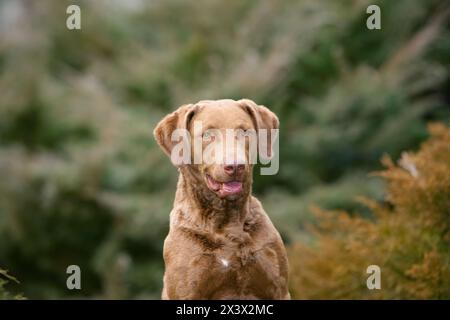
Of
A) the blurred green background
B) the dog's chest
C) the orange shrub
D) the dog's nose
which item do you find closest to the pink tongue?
the dog's nose

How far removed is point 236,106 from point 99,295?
1003 cm

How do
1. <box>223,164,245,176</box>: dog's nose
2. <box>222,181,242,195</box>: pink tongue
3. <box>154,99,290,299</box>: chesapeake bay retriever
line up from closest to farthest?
1. <box>223,164,245,176</box>: dog's nose
2. <box>222,181,242,195</box>: pink tongue
3. <box>154,99,290,299</box>: chesapeake bay retriever

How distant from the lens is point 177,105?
1738 centimetres

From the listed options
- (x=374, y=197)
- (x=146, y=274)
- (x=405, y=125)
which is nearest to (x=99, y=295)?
(x=146, y=274)

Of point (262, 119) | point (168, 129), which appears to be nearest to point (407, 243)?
point (262, 119)

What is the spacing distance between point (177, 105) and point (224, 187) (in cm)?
1233

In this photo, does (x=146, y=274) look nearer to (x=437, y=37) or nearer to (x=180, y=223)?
(x=437, y=37)

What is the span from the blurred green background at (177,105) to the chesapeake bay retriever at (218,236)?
8.52 meters

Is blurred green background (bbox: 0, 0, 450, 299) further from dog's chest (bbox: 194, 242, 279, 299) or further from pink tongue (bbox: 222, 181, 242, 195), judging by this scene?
pink tongue (bbox: 222, 181, 242, 195)

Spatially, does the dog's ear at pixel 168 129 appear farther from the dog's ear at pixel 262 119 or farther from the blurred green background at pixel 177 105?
the blurred green background at pixel 177 105

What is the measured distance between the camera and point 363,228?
9102 millimetres

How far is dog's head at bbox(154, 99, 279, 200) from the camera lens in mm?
5082

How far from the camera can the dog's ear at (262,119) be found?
5410 mm

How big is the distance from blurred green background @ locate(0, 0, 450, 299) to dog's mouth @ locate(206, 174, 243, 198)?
887cm
